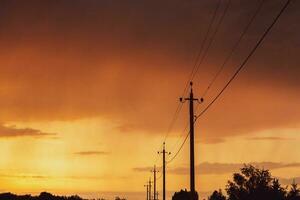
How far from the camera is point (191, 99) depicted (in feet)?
141

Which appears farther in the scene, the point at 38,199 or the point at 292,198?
the point at 38,199

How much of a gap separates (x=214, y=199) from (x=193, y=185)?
230 ft

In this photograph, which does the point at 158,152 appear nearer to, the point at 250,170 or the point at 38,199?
the point at 250,170

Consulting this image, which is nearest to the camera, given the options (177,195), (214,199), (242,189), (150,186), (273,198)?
(273,198)

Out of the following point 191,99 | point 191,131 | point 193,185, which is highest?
point 191,99

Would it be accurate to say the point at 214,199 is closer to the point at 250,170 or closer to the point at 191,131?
the point at 250,170

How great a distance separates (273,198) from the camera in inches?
3098

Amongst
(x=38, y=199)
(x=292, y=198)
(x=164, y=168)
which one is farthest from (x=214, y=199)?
(x=38, y=199)

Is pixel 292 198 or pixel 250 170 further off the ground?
pixel 250 170

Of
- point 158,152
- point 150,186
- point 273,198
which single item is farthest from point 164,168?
point 150,186

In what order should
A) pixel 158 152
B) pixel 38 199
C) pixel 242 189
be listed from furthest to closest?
pixel 38 199 < pixel 242 189 < pixel 158 152

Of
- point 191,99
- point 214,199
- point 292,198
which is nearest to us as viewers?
point 191,99

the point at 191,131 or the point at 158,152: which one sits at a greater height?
the point at 158,152

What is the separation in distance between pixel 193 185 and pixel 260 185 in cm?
5298
